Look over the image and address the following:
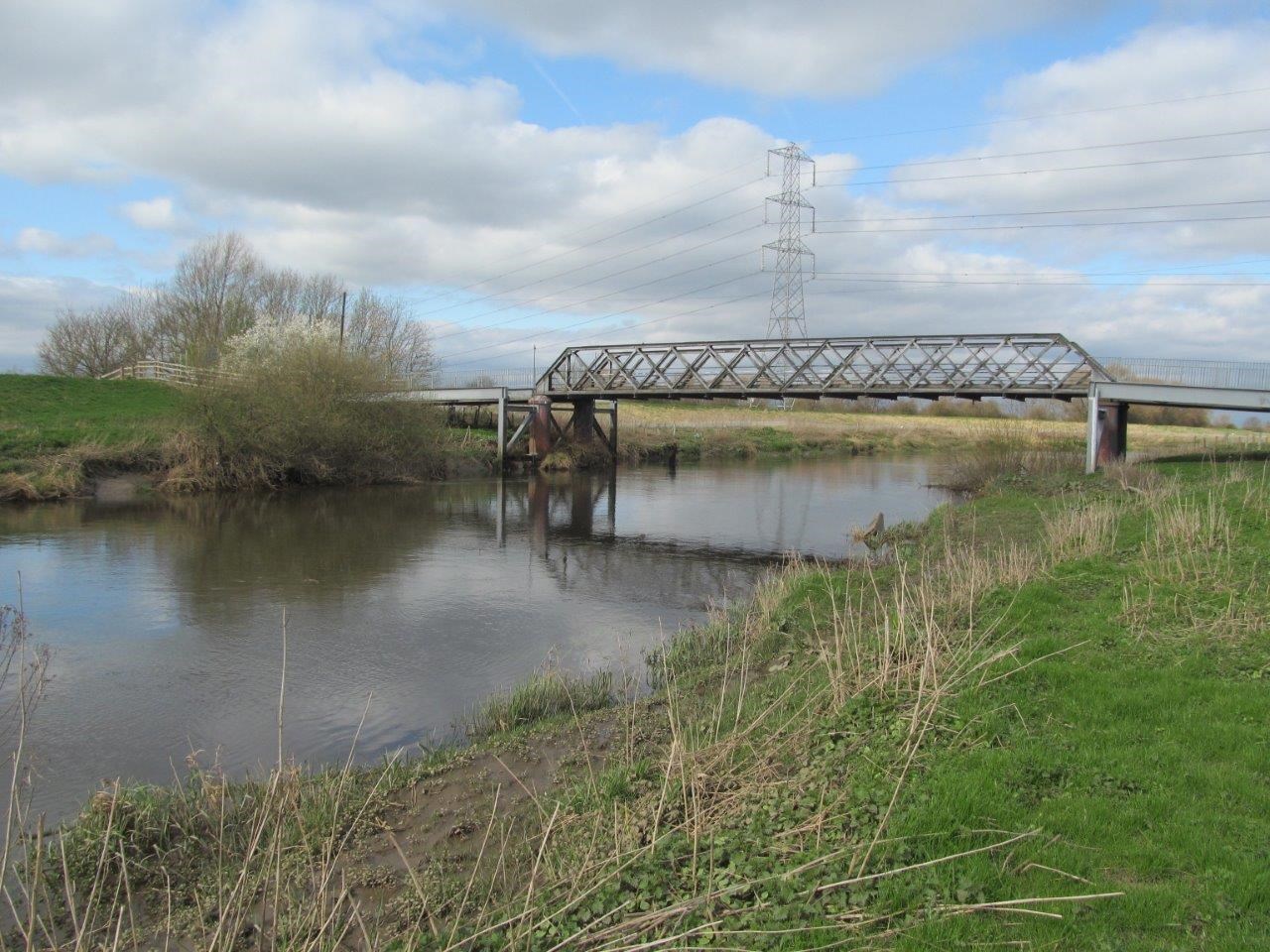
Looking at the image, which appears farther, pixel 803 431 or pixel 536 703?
pixel 803 431

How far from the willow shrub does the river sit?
2108mm

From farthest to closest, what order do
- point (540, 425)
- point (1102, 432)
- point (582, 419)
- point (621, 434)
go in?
point (621, 434), point (582, 419), point (540, 425), point (1102, 432)

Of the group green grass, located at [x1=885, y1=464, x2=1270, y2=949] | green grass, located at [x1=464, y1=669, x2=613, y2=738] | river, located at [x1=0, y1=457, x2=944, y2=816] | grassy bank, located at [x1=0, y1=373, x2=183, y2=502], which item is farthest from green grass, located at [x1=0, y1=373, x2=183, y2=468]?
green grass, located at [x1=885, y1=464, x2=1270, y2=949]

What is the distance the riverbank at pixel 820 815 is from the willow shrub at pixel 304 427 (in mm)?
26399

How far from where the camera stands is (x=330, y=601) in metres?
15.7

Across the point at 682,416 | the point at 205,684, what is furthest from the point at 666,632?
the point at 682,416

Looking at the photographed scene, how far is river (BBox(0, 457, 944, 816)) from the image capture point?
9.58m

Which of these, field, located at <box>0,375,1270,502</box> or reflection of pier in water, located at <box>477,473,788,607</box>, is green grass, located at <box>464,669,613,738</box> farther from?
field, located at <box>0,375,1270,502</box>

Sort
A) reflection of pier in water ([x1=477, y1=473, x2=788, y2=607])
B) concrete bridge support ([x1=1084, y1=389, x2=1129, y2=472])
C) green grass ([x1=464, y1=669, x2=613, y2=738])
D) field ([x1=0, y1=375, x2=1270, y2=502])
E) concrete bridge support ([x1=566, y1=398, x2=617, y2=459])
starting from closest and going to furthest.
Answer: green grass ([x1=464, y1=669, x2=613, y2=738]) < reflection of pier in water ([x1=477, y1=473, x2=788, y2=607]) < concrete bridge support ([x1=1084, y1=389, x2=1129, y2=472]) < field ([x1=0, y1=375, x2=1270, y2=502]) < concrete bridge support ([x1=566, y1=398, x2=617, y2=459])

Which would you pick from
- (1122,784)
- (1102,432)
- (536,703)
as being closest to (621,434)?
(1102,432)

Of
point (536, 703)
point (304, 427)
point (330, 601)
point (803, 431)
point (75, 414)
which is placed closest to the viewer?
point (536, 703)

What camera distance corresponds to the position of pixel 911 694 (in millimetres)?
6668

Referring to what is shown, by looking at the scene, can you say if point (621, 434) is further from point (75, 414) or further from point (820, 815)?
point (820, 815)

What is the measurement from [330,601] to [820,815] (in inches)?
490
